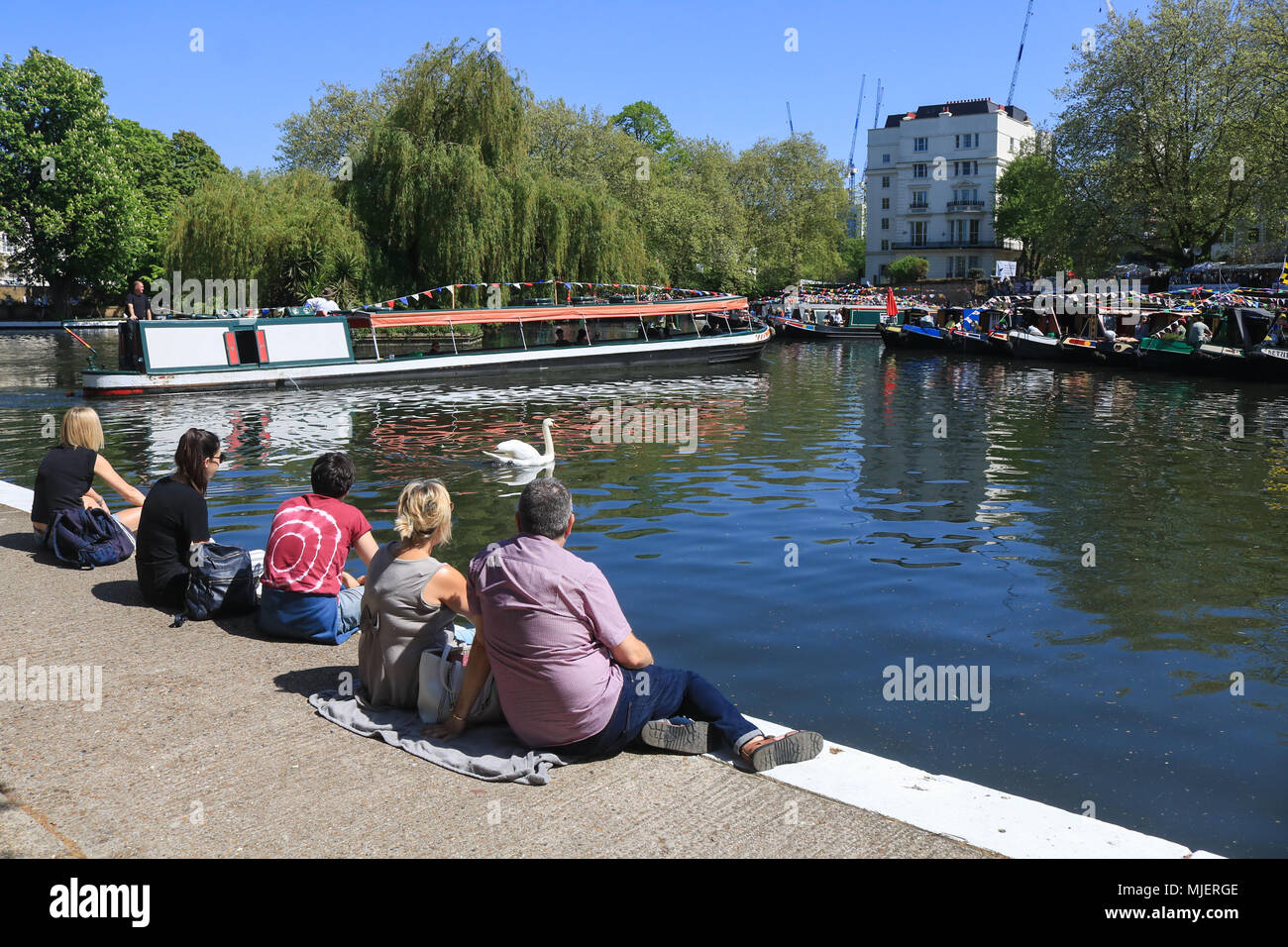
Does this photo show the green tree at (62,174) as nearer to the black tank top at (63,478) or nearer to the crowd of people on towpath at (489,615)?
the black tank top at (63,478)

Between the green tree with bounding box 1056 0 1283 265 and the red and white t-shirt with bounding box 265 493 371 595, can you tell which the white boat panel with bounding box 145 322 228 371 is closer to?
the red and white t-shirt with bounding box 265 493 371 595

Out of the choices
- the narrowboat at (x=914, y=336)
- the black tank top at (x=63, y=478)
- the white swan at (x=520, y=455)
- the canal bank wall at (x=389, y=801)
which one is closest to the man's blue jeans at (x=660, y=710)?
the canal bank wall at (x=389, y=801)

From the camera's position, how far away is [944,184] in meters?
103

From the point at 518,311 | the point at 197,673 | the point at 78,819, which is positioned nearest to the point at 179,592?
the point at 197,673

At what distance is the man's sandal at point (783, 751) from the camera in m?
4.93

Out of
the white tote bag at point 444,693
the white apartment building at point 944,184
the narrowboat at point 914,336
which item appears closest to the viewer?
the white tote bag at point 444,693

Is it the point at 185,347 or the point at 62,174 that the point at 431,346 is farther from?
the point at 62,174

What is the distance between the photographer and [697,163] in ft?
232

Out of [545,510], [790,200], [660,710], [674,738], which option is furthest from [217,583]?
[790,200]

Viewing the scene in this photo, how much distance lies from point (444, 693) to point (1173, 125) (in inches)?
2071

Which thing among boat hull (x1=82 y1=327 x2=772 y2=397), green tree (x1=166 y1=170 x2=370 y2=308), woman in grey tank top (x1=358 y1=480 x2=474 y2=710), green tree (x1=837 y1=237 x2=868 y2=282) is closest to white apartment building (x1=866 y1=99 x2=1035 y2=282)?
green tree (x1=837 y1=237 x2=868 y2=282)

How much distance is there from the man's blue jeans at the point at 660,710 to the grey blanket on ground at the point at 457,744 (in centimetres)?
22

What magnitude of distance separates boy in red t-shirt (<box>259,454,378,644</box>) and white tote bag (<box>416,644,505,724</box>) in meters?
1.42
